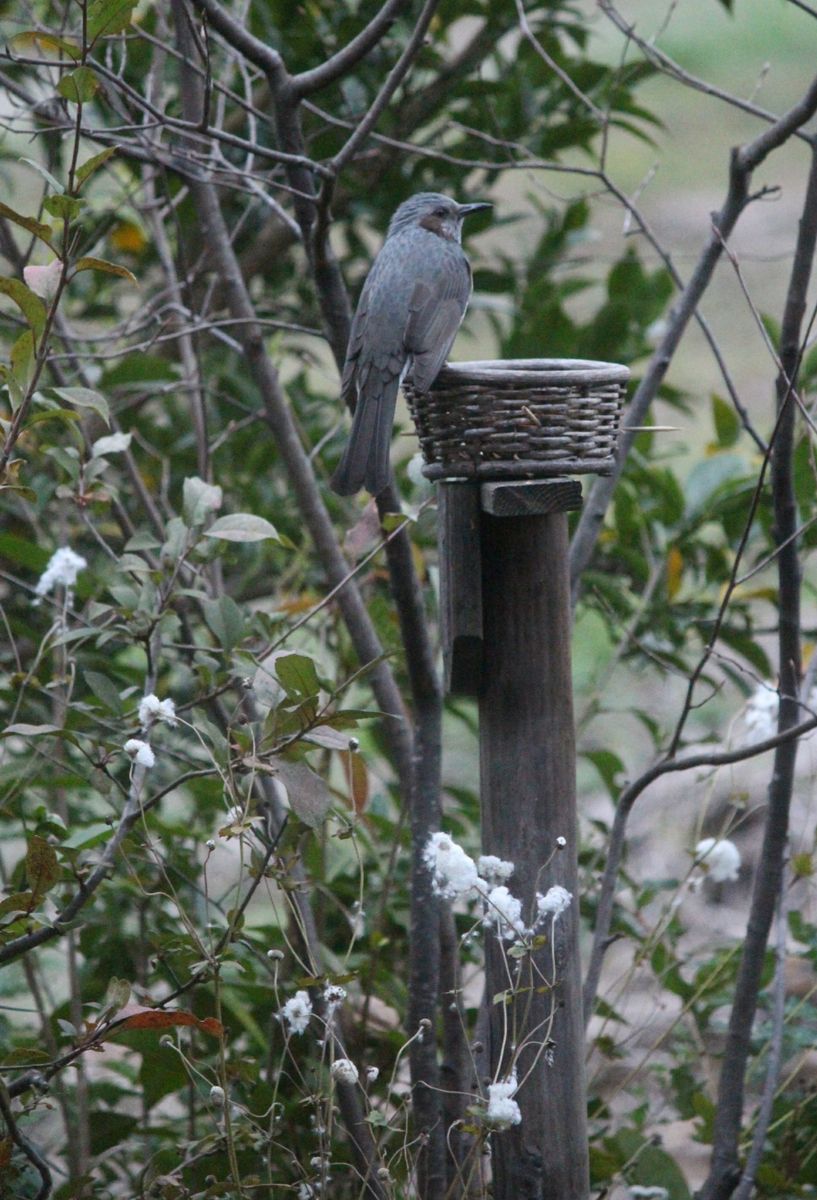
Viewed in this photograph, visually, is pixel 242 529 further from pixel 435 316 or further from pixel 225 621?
pixel 435 316

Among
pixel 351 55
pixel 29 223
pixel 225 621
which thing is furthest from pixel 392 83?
pixel 225 621

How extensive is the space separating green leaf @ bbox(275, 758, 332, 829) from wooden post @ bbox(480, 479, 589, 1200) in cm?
36

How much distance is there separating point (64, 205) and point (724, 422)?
1953 millimetres

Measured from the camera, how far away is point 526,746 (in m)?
1.83

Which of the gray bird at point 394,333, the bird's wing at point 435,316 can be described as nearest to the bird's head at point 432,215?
the gray bird at point 394,333

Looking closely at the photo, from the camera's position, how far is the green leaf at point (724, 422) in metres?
3.03

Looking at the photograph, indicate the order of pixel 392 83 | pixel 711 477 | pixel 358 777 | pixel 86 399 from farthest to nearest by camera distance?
pixel 711 477 < pixel 358 777 < pixel 392 83 < pixel 86 399

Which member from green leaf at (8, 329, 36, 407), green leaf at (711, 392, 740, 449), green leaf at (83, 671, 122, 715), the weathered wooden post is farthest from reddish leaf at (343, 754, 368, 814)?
green leaf at (711, 392, 740, 449)

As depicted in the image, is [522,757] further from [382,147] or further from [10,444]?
[382,147]

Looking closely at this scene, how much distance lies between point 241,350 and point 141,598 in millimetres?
688

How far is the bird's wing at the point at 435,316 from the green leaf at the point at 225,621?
42cm

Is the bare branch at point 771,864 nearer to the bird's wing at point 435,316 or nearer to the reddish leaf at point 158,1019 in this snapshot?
the bird's wing at point 435,316

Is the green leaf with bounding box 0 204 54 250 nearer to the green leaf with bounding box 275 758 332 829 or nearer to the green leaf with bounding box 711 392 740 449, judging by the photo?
the green leaf with bounding box 275 758 332 829

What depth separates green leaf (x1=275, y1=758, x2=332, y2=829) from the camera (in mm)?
1505
